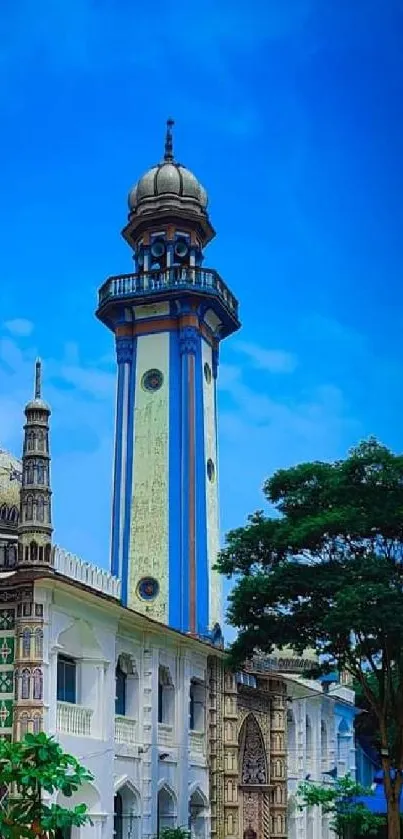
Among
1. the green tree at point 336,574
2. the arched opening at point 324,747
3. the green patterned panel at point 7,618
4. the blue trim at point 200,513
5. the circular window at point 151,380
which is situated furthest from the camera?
the arched opening at point 324,747

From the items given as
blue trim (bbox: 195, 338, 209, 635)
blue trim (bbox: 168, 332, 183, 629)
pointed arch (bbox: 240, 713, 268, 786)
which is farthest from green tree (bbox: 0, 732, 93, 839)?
pointed arch (bbox: 240, 713, 268, 786)

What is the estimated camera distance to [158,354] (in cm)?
4088

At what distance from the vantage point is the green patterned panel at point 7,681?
2317cm

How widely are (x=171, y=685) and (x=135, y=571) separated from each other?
7.07 m

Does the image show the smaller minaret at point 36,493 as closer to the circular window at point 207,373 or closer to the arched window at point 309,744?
the circular window at point 207,373

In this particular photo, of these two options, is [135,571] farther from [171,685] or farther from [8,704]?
[8,704]

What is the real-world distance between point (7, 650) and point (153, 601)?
49.1 ft

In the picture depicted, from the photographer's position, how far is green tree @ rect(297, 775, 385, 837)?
42125mm

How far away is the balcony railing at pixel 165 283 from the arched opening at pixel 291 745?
1506cm

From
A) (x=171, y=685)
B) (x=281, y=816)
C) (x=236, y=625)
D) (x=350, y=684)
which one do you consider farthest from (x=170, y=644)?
(x=350, y=684)

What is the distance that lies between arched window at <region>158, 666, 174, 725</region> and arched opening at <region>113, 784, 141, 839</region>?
3.10m

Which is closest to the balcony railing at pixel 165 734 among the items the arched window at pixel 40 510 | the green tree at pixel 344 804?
the arched window at pixel 40 510

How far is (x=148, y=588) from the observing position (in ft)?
126

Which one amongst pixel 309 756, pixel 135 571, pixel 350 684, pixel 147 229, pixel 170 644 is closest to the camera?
pixel 170 644
